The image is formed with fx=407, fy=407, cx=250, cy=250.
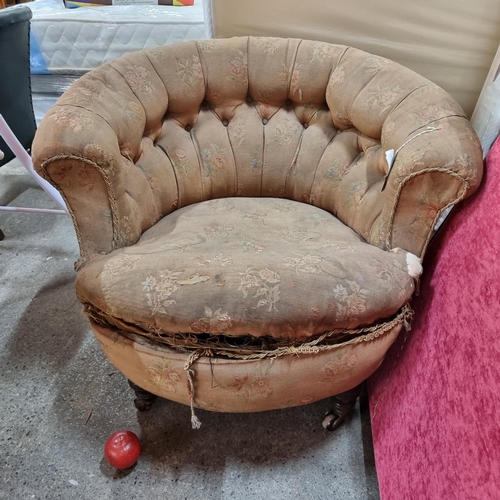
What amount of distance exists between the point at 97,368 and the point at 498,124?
130cm

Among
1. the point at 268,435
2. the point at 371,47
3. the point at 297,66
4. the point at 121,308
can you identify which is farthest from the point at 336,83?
the point at 268,435

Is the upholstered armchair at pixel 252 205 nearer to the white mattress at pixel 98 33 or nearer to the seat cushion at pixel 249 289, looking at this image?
the seat cushion at pixel 249 289

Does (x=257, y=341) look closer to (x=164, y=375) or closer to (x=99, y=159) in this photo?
(x=164, y=375)

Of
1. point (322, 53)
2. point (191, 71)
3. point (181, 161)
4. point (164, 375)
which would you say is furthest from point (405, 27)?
point (164, 375)

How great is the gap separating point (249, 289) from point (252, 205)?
20.3 inches

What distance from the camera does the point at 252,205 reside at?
3.99ft

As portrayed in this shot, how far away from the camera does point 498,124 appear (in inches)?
40.7

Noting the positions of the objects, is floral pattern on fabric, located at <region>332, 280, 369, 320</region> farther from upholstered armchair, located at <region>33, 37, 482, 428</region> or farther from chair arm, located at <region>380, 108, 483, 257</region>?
A: chair arm, located at <region>380, 108, 483, 257</region>

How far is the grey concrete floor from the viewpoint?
3.18 ft

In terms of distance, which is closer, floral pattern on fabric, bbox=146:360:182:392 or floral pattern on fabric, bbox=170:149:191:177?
floral pattern on fabric, bbox=146:360:182:392

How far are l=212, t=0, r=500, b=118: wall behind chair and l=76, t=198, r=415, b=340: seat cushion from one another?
0.72 metres

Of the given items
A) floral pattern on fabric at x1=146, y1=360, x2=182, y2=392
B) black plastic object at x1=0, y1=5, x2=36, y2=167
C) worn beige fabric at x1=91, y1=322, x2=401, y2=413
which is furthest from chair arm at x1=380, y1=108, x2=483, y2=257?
black plastic object at x1=0, y1=5, x2=36, y2=167

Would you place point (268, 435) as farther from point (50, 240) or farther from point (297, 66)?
point (50, 240)

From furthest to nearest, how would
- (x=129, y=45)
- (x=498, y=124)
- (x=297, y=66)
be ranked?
(x=129, y=45)
(x=297, y=66)
(x=498, y=124)
